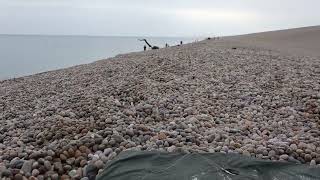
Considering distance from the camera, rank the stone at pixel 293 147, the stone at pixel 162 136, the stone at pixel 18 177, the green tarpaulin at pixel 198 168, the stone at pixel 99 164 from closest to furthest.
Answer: the green tarpaulin at pixel 198 168 → the stone at pixel 18 177 → the stone at pixel 99 164 → the stone at pixel 293 147 → the stone at pixel 162 136

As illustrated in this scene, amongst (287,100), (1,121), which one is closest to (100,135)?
(1,121)

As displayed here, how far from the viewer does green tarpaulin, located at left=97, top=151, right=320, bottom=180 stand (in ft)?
9.44

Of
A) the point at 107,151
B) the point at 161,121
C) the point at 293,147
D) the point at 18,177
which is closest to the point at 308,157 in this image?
the point at 293,147

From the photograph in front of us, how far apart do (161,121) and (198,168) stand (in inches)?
75.3

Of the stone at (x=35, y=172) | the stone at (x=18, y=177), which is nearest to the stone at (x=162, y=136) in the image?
the stone at (x=35, y=172)

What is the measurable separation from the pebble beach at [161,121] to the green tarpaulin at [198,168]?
0.88 feet

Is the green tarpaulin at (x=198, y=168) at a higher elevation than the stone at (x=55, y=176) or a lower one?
higher

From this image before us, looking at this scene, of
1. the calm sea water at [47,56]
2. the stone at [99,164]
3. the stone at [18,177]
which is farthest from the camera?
the calm sea water at [47,56]

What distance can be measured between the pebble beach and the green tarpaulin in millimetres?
267

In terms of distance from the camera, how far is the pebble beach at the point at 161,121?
3533 mm

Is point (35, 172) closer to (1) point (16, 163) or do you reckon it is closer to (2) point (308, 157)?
(1) point (16, 163)

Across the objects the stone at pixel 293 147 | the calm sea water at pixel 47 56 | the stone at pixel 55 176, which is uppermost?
the stone at pixel 293 147

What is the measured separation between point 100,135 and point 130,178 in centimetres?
121

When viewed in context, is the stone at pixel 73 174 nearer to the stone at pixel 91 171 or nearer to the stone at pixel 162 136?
the stone at pixel 91 171
